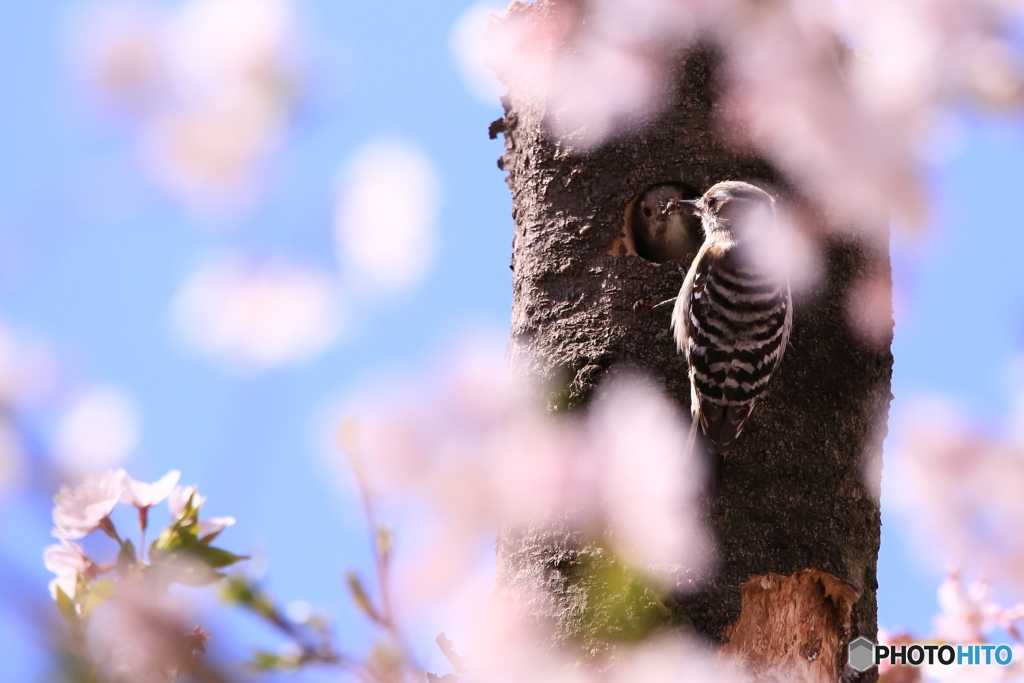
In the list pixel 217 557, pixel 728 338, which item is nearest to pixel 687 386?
pixel 728 338

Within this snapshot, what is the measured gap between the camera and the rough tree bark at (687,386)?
2250 millimetres

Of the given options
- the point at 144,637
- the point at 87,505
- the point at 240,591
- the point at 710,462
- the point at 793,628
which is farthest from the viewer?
the point at 710,462

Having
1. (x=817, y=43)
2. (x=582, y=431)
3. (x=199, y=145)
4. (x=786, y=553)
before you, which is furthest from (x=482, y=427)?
(x=817, y=43)

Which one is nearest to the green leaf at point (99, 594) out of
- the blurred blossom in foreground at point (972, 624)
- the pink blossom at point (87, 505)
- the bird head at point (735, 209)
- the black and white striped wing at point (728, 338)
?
the pink blossom at point (87, 505)

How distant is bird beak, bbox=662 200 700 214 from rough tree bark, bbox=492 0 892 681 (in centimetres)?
19

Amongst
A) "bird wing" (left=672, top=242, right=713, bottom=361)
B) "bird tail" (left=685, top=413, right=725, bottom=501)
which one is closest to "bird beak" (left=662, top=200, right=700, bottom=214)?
"bird wing" (left=672, top=242, right=713, bottom=361)

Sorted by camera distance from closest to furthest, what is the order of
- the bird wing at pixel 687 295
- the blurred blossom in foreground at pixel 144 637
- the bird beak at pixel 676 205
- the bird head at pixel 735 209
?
1. the blurred blossom in foreground at pixel 144 637
2. the bird wing at pixel 687 295
3. the bird head at pixel 735 209
4. the bird beak at pixel 676 205

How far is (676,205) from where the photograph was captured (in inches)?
119

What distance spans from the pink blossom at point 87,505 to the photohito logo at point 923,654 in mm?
1707

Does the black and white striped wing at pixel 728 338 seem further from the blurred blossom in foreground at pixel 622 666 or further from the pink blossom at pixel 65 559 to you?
the pink blossom at pixel 65 559

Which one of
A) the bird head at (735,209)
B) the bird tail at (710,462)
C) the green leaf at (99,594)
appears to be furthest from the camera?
the bird head at (735,209)

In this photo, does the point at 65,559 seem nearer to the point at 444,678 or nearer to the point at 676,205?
the point at 444,678

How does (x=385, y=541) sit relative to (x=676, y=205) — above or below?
below

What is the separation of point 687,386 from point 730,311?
0.61 metres
